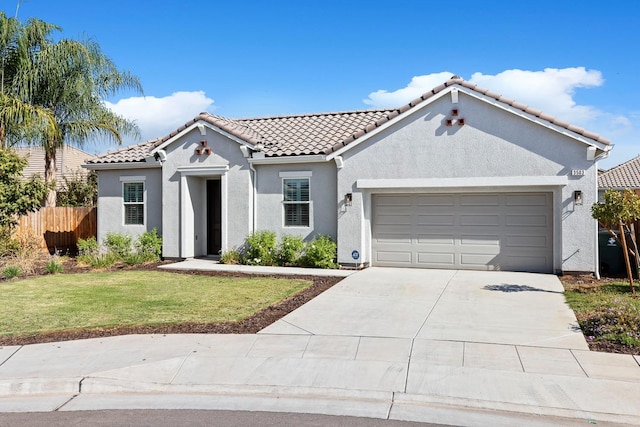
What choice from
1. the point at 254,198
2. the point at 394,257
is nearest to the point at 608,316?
the point at 394,257

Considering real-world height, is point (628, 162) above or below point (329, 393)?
above

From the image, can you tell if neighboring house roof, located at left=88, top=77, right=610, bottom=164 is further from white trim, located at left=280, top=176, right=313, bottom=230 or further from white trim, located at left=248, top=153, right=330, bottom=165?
white trim, located at left=280, top=176, right=313, bottom=230

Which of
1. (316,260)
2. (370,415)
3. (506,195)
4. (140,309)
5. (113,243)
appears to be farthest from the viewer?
(113,243)

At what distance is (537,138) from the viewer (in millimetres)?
13406

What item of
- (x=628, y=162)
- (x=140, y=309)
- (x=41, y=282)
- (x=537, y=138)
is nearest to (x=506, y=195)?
(x=537, y=138)

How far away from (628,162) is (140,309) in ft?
127

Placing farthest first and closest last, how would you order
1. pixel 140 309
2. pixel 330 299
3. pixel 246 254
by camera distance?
pixel 246 254, pixel 330 299, pixel 140 309

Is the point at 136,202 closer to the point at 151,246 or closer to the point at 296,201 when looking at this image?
the point at 151,246

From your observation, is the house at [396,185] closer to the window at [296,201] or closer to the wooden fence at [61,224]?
the window at [296,201]

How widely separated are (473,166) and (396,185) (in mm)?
2106

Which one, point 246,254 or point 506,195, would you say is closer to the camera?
point 506,195

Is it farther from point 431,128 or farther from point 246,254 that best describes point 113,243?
point 431,128

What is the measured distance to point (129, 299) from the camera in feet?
34.9

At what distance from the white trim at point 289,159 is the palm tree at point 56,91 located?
10.5 metres
